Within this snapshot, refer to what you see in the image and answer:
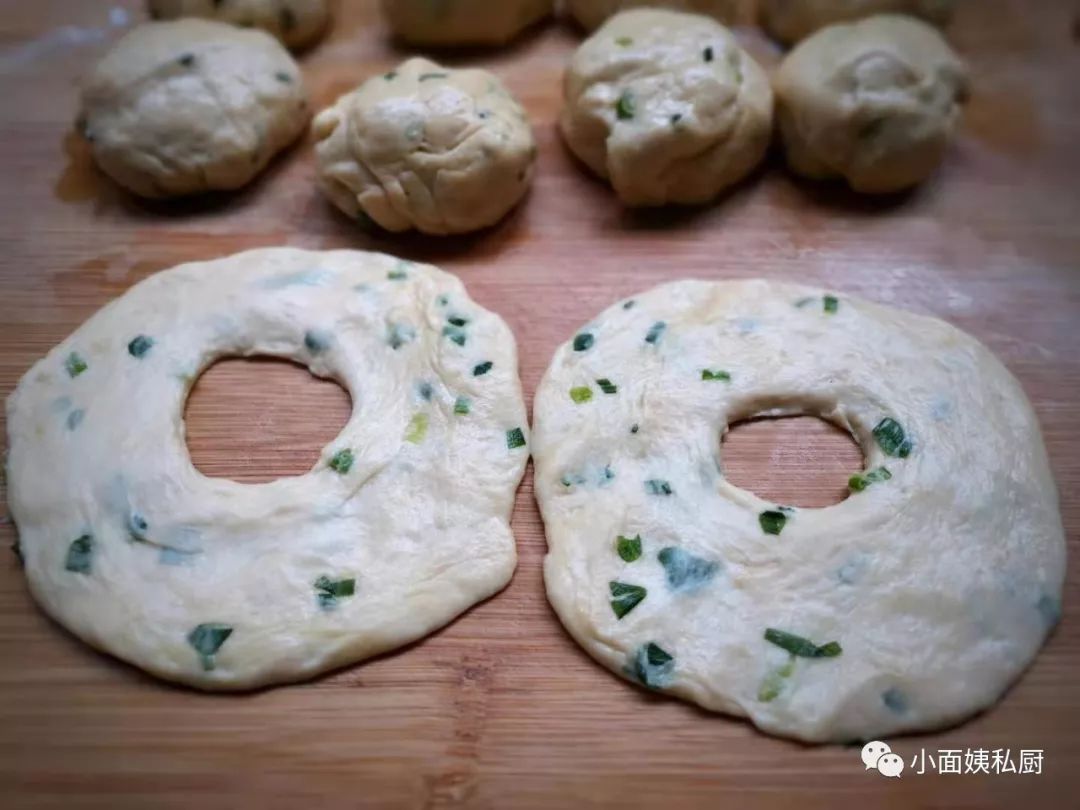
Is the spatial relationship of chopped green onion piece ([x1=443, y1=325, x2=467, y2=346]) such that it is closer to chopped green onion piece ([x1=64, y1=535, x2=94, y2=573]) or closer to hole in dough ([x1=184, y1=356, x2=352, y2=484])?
hole in dough ([x1=184, y1=356, x2=352, y2=484])

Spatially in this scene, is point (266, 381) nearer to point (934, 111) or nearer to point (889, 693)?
point (889, 693)

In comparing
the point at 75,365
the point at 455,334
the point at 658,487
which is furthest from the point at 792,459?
the point at 75,365

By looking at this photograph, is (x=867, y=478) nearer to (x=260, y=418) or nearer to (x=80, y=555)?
(x=260, y=418)

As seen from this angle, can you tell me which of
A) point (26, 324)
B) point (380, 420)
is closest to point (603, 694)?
point (380, 420)

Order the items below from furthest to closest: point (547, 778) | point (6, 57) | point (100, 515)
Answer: point (6, 57) → point (100, 515) → point (547, 778)

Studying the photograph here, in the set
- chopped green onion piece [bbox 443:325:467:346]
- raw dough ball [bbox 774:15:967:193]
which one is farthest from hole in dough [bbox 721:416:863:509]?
raw dough ball [bbox 774:15:967:193]
